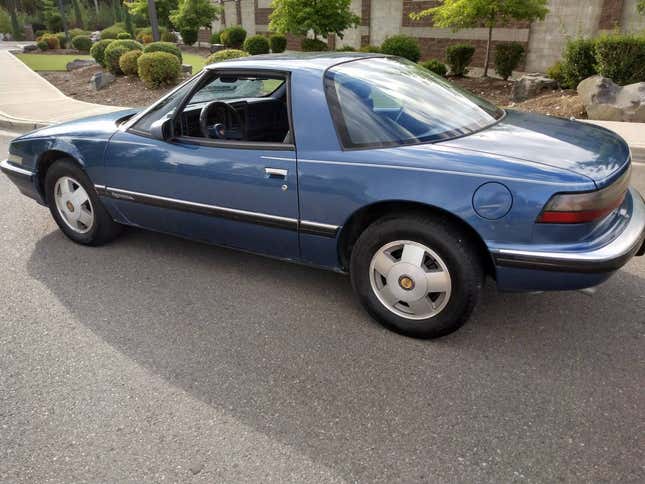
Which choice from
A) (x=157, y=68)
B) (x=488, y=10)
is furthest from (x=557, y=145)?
(x=157, y=68)

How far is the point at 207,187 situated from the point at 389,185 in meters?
1.27

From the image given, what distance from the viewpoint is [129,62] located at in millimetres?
13844

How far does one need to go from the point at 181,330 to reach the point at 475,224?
5.89 ft

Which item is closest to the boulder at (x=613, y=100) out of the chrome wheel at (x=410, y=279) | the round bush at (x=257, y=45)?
the chrome wheel at (x=410, y=279)

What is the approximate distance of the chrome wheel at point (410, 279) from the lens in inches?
112

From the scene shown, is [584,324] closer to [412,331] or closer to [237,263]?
[412,331]

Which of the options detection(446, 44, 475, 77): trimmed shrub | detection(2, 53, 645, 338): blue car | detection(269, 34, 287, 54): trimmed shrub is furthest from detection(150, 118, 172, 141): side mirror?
detection(269, 34, 287, 54): trimmed shrub

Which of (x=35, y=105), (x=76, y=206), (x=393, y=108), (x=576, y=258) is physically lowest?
(x=35, y=105)

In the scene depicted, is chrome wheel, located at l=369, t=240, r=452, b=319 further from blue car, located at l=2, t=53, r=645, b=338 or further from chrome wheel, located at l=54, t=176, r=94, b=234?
chrome wheel, located at l=54, t=176, r=94, b=234

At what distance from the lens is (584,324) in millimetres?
3133

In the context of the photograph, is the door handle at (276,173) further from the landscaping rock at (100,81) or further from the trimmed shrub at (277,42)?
the trimmed shrub at (277,42)

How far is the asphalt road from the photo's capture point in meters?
2.21

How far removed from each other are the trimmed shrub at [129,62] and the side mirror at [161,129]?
11438 mm

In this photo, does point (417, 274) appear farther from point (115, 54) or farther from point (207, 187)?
point (115, 54)
